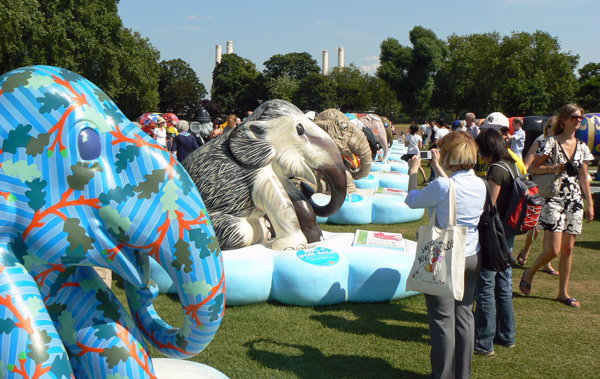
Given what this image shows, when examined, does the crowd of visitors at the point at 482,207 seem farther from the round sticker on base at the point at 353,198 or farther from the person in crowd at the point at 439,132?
the person in crowd at the point at 439,132

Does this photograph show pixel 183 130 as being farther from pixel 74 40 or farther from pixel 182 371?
pixel 74 40

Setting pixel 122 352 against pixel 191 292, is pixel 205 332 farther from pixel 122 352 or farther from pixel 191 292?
pixel 122 352

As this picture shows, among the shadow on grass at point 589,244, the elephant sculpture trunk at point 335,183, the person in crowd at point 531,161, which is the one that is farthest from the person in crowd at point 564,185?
the shadow on grass at point 589,244

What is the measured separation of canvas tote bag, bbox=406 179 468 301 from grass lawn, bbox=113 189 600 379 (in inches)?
33.0

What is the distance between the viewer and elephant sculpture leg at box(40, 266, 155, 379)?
1.73 meters

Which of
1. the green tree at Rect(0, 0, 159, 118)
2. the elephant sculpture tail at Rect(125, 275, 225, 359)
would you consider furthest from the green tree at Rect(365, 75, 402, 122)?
the elephant sculpture tail at Rect(125, 275, 225, 359)

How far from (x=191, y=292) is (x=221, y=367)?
203 cm

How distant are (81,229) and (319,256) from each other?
3.19m

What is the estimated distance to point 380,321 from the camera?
436 centimetres

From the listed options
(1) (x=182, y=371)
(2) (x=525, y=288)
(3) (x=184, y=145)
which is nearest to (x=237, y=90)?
(3) (x=184, y=145)

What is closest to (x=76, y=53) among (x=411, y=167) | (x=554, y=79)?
(x=411, y=167)

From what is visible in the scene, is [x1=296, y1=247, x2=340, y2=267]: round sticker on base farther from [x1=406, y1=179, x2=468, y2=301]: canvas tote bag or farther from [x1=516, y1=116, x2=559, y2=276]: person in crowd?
[x1=516, y1=116, x2=559, y2=276]: person in crowd

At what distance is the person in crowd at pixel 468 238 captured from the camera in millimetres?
3074

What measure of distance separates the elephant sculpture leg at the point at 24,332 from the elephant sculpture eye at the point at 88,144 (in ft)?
1.20
